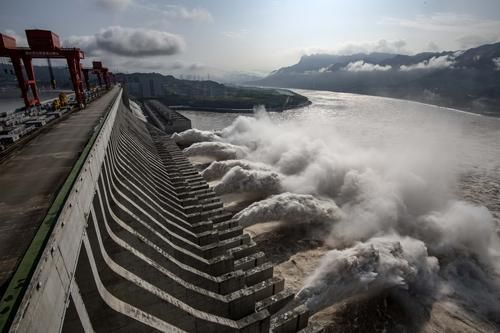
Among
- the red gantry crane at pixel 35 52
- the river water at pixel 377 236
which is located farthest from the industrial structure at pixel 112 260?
the red gantry crane at pixel 35 52

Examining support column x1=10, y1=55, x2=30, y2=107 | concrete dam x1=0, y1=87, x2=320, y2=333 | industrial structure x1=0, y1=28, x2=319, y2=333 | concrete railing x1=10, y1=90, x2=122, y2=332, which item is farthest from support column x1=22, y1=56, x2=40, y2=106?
concrete railing x1=10, y1=90, x2=122, y2=332

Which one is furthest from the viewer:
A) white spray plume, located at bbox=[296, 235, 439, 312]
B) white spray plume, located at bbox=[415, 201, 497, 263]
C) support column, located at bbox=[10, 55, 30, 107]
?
support column, located at bbox=[10, 55, 30, 107]

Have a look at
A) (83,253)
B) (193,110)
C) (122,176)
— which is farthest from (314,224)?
(193,110)

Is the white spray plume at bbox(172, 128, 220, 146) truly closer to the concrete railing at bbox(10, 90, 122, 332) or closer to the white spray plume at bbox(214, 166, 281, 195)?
the white spray plume at bbox(214, 166, 281, 195)

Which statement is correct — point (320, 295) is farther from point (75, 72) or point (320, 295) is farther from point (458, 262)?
point (75, 72)

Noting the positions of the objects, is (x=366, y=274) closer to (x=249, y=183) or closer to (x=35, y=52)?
(x=249, y=183)

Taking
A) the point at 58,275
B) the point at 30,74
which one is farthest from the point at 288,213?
the point at 30,74
